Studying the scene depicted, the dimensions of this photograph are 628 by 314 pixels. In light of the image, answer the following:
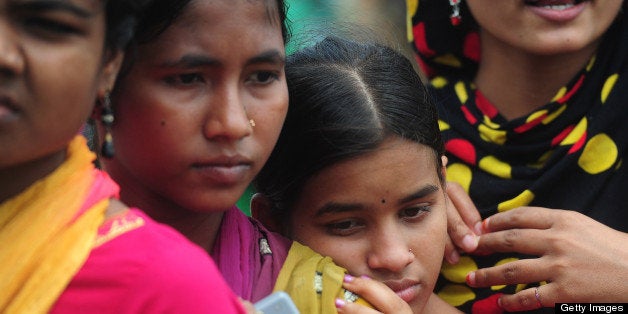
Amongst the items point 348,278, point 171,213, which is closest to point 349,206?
point 348,278

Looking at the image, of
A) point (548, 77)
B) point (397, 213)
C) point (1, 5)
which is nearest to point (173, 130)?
point (1, 5)

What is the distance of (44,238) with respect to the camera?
121 centimetres

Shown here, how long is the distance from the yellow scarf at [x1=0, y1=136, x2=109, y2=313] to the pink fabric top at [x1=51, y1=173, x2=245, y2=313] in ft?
0.07

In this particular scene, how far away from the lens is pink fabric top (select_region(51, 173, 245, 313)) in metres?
1.19

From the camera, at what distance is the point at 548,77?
279 centimetres

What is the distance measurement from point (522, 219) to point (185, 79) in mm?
1222

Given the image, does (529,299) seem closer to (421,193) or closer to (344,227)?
(421,193)

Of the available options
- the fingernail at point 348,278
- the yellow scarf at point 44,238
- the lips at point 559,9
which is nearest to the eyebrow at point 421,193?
the fingernail at point 348,278

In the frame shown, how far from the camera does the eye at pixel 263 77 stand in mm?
1764

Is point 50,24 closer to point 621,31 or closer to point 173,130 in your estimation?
point 173,130

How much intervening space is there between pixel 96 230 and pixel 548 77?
1895mm

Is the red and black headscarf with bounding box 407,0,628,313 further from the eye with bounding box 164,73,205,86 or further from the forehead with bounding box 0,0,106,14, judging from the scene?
the forehead with bounding box 0,0,106,14

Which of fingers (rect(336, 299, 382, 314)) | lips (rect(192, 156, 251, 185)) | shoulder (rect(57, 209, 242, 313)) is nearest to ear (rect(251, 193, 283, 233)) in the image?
fingers (rect(336, 299, 382, 314))
